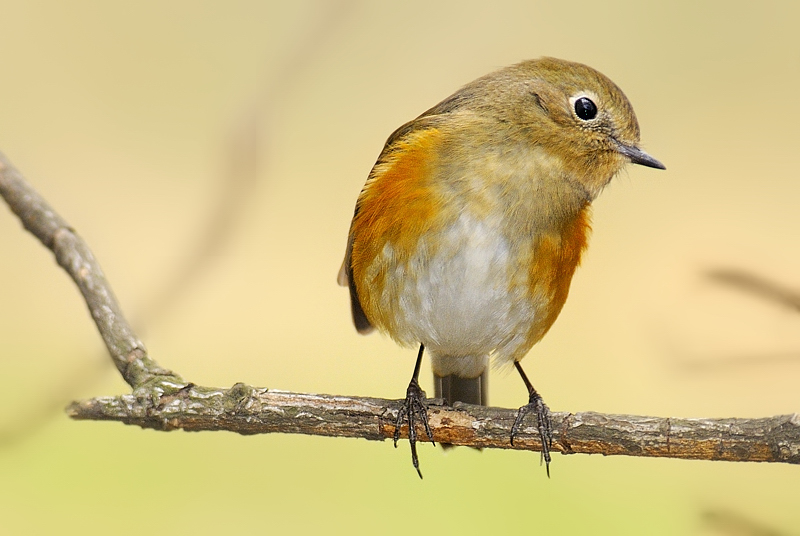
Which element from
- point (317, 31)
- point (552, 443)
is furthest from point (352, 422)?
point (317, 31)

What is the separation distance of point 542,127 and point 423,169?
1.27 ft

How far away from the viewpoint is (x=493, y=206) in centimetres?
231

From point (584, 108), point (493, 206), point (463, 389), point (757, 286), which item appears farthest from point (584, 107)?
point (757, 286)

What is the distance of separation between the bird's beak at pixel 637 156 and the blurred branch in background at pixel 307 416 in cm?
82

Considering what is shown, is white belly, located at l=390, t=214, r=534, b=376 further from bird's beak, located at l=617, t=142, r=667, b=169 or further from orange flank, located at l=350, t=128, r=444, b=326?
bird's beak, located at l=617, t=142, r=667, b=169

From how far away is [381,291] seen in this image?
8.06ft

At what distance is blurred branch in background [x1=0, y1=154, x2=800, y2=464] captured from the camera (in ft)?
5.82

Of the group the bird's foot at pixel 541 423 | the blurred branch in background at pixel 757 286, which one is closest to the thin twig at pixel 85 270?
the bird's foot at pixel 541 423

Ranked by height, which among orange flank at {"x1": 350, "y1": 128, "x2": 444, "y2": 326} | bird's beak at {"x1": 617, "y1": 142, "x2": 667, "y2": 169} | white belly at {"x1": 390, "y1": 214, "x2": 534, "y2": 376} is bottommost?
white belly at {"x1": 390, "y1": 214, "x2": 534, "y2": 376}

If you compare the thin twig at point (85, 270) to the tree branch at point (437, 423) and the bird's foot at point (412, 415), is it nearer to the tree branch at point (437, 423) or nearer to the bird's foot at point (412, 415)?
the tree branch at point (437, 423)

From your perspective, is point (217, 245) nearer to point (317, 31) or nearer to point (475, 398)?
point (317, 31)

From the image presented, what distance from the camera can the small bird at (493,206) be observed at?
2.30 meters

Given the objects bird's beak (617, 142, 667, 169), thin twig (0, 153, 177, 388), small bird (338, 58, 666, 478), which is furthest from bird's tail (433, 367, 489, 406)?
thin twig (0, 153, 177, 388)

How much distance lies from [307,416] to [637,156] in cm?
124
